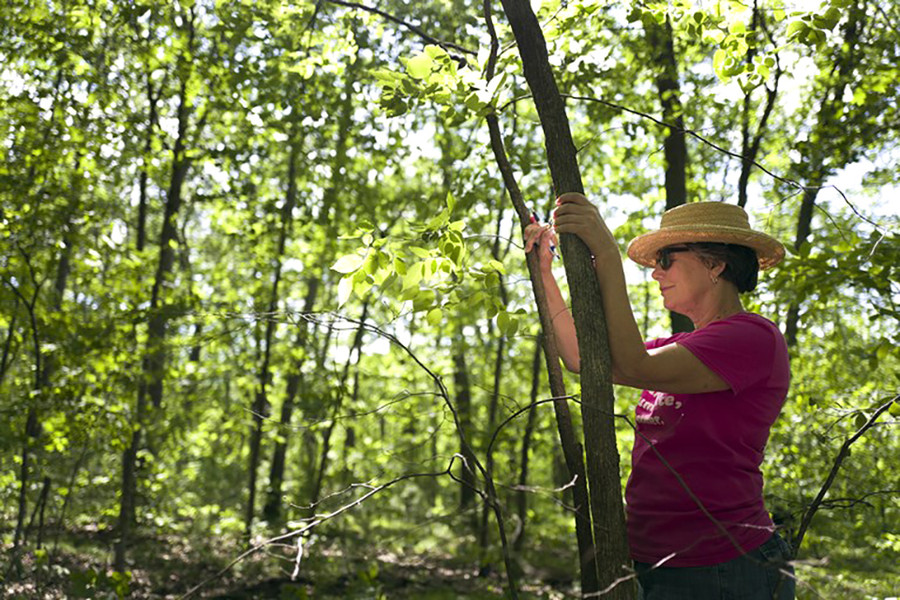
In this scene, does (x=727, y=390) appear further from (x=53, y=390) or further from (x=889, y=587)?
(x=53, y=390)

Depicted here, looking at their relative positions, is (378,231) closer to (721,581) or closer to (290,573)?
(721,581)

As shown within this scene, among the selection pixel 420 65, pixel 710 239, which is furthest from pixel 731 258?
pixel 420 65

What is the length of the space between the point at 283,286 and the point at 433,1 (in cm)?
740

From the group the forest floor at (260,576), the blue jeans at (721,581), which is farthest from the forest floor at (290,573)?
the blue jeans at (721,581)

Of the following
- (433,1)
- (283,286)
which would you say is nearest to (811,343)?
(433,1)

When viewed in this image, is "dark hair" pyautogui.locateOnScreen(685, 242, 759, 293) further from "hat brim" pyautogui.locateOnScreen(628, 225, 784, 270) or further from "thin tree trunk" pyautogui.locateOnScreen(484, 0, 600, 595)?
"thin tree trunk" pyautogui.locateOnScreen(484, 0, 600, 595)

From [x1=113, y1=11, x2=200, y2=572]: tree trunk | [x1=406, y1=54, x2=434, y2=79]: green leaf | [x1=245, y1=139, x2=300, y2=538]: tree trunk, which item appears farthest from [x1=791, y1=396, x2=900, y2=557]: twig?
[x1=245, y1=139, x2=300, y2=538]: tree trunk

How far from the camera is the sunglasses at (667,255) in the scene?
7.63 ft

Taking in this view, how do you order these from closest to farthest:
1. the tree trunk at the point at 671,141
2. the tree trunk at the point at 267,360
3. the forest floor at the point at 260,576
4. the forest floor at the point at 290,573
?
1. the tree trunk at the point at 671,141
2. the forest floor at the point at 290,573
3. the forest floor at the point at 260,576
4. the tree trunk at the point at 267,360

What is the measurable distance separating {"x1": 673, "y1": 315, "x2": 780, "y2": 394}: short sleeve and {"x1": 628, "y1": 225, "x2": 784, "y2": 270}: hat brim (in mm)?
297

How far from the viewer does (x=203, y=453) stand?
13.6 metres

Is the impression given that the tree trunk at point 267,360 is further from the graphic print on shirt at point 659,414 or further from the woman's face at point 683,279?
the graphic print on shirt at point 659,414

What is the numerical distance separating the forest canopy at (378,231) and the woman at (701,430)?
0.72ft

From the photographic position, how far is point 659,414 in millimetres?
2133
